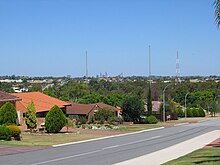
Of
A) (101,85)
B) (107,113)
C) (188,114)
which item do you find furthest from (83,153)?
(101,85)

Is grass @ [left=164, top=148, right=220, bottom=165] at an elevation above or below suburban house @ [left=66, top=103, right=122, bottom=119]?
below

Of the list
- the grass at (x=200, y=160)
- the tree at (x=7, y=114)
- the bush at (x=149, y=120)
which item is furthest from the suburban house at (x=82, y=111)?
the grass at (x=200, y=160)

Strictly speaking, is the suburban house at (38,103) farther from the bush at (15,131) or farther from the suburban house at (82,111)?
the bush at (15,131)

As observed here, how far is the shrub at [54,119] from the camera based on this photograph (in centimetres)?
4554

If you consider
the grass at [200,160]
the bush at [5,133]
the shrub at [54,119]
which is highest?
the shrub at [54,119]

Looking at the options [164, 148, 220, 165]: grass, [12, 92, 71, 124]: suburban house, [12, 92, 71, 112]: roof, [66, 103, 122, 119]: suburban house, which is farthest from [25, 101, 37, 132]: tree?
[164, 148, 220, 165]: grass

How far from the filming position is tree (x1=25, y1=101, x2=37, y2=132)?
45375mm

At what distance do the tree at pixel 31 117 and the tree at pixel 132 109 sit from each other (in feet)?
89.1

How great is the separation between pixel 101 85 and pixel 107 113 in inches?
4167

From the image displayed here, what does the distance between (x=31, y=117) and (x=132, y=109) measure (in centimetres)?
2882

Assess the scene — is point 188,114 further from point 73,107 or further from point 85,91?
point 73,107

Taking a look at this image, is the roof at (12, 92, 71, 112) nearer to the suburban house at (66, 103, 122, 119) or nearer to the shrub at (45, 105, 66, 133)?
the shrub at (45, 105, 66, 133)

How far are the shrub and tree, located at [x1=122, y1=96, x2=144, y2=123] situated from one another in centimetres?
2691

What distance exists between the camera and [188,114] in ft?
347
